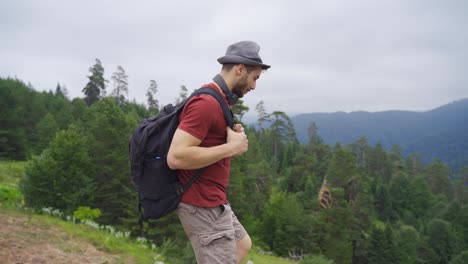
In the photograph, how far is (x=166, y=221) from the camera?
19.1m

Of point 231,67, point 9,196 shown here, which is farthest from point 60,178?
point 231,67

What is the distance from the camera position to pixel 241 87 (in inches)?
117

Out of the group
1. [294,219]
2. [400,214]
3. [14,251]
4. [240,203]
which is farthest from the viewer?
[400,214]

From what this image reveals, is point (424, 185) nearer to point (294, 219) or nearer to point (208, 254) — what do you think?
point (294, 219)

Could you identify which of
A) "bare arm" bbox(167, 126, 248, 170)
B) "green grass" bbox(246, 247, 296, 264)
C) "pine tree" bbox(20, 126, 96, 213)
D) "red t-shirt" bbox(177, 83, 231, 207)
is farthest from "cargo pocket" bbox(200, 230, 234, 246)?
"pine tree" bbox(20, 126, 96, 213)

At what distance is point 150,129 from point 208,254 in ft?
3.98

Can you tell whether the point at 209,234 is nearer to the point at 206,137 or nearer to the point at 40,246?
the point at 206,137

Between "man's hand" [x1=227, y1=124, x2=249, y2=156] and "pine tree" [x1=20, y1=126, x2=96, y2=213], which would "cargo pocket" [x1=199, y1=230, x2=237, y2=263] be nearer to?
"man's hand" [x1=227, y1=124, x2=249, y2=156]

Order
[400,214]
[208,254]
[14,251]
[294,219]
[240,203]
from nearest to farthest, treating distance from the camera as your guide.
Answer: [208,254] < [14,251] < [240,203] < [294,219] < [400,214]

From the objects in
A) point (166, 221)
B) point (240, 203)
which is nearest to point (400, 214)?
point (240, 203)

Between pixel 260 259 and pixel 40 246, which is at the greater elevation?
pixel 40 246

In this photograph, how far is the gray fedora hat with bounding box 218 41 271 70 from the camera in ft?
9.31

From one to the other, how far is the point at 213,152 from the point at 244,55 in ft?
2.97

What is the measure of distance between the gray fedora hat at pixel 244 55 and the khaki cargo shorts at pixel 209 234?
1346 millimetres
